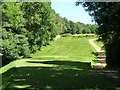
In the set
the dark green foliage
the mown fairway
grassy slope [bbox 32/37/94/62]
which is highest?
the dark green foliage

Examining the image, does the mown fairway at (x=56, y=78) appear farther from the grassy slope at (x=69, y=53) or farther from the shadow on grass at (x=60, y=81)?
the grassy slope at (x=69, y=53)

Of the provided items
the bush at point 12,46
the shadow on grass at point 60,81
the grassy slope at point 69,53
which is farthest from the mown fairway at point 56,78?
the grassy slope at point 69,53

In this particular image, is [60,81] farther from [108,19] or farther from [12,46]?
[12,46]

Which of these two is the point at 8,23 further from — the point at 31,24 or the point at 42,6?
the point at 42,6

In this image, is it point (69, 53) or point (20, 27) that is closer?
point (20, 27)

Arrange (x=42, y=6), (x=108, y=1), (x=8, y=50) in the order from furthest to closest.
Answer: (x=42, y=6) < (x=8, y=50) < (x=108, y=1)

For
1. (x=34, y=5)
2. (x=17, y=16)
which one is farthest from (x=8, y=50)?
(x=34, y=5)

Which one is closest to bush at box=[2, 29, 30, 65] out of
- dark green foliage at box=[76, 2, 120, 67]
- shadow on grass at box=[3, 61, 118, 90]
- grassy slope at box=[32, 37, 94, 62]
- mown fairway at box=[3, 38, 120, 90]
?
grassy slope at box=[32, 37, 94, 62]

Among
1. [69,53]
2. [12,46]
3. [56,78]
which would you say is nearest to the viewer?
[56,78]

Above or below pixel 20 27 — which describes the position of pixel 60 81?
below

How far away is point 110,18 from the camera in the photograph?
18.5 ft

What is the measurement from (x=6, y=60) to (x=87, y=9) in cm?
1987

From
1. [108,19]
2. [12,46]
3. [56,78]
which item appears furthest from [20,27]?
[108,19]

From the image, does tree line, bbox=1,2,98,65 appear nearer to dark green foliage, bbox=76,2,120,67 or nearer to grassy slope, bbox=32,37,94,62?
grassy slope, bbox=32,37,94,62
